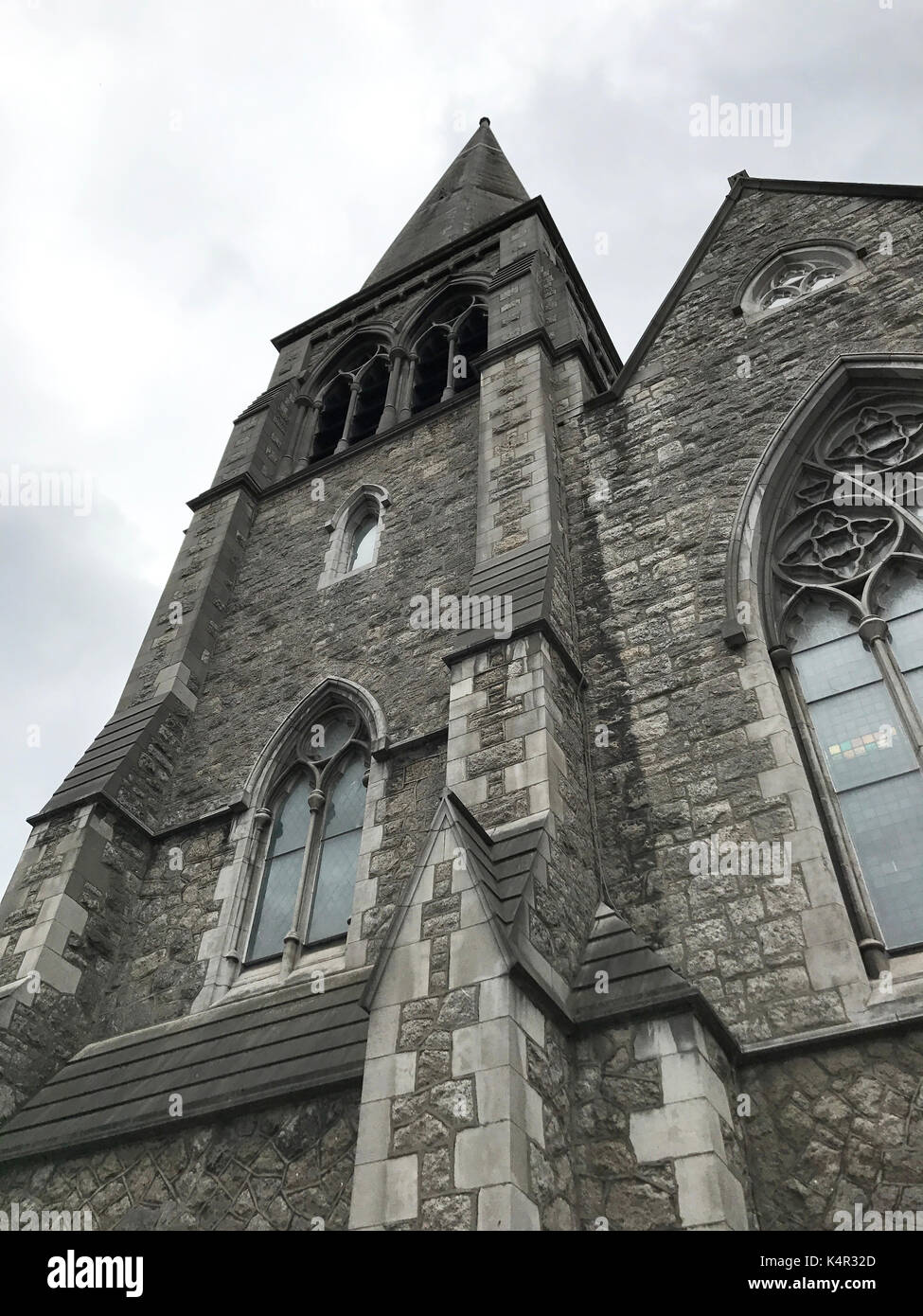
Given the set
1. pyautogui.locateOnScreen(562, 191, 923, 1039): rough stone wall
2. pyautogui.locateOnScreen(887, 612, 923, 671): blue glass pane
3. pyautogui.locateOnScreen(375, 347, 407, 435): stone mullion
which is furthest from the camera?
pyautogui.locateOnScreen(375, 347, 407, 435): stone mullion

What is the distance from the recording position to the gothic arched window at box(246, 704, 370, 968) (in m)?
8.14

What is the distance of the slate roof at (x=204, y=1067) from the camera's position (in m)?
6.18

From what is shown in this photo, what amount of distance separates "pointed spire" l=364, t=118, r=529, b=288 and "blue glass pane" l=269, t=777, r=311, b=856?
435 inches

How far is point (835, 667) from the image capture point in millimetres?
7297

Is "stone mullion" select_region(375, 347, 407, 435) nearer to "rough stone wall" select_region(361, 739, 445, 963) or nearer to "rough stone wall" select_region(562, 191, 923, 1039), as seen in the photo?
"rough stone wall" select_region(562, 191, 923, 1039)

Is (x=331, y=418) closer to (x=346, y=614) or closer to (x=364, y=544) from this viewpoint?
(x=364, y=544)

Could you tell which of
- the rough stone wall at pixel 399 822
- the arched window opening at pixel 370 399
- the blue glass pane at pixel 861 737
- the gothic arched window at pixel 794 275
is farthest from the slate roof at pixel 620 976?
the arched window opening at pixel 370 399

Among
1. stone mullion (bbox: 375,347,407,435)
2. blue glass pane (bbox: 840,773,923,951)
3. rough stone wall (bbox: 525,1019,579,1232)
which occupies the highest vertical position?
stone mullion (bbox: 375,347,407,435)

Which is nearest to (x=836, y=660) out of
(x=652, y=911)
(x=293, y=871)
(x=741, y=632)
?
(x=741, y=632)

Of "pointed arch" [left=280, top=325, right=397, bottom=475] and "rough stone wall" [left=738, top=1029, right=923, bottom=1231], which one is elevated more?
"pointed arch" [left=280, top=325, right=397, bottom=475]

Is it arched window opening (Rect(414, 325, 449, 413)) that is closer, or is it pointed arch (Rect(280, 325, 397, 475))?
arched window opening (Rect(414, 325, 449, 413))

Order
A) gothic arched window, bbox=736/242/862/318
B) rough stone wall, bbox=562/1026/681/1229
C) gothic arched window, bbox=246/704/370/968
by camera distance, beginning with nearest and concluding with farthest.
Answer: rough stone wall, bbox=562/1026/681/1229 < gothic arched window, bbox=246/704/370/968 < gothic arched window, bbox=736/242/862/318

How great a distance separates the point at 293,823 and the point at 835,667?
4815 mm

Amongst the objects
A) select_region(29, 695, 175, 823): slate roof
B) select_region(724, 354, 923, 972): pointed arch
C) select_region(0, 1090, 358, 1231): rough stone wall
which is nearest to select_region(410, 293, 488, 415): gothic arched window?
select_region(29, 695, 175, 823): slate roof
